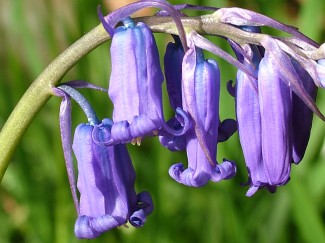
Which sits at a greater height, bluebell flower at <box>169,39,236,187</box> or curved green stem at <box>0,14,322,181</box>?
curved green stem at <box>0,14,322,181</box>

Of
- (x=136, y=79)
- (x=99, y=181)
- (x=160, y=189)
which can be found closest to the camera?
(x=136, y=79)

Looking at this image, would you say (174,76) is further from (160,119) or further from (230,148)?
(230,148)

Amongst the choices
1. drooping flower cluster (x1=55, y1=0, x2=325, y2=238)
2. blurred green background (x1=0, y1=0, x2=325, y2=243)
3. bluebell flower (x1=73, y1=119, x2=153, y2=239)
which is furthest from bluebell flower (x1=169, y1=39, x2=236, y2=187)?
blurred green background (x1=0, y1=0, x2=325, y2=243)

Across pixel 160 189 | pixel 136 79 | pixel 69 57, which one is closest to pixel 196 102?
pixel 136 79

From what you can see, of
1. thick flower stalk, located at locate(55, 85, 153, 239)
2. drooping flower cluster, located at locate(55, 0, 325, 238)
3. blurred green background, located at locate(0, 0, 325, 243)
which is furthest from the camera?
blurred green background, located at locate(0, 0, 325, 243)

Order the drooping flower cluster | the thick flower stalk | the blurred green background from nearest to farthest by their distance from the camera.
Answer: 1. the drooping flower cluster
2. the thick flower stalk
3. the blurred green background

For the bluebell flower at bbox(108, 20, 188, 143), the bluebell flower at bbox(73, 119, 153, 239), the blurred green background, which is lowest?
the blurred green background

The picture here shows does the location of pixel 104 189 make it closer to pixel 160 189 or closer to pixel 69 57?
pixel 69 57

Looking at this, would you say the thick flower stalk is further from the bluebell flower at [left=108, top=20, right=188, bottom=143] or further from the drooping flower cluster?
the bluebell flower at [left=108, top=20, right=188, bottom=143]
